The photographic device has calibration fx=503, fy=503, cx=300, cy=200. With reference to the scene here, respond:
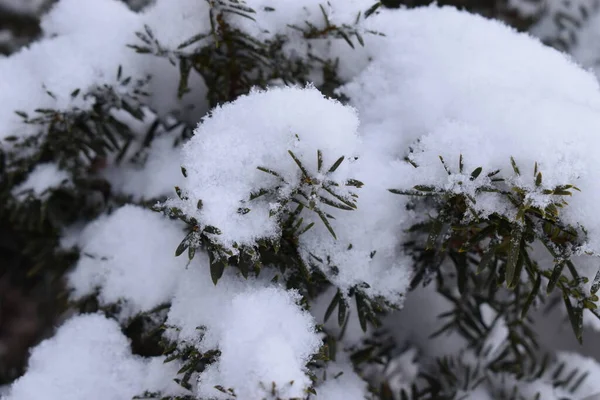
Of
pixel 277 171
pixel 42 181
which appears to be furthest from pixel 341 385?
pixel 42 181

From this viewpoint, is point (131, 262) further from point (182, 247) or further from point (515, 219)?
point (515, 219)

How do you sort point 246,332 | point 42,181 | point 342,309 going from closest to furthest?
1. point 246,332
2. point 342,309
3. point 42,181

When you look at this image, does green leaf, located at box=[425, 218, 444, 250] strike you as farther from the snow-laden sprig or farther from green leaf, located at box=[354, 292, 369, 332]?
green leaf, located at box=[354, 292, 369, 332]

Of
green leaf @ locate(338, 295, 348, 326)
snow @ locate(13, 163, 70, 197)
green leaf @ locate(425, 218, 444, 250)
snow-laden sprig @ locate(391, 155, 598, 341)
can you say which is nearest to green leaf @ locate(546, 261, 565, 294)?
snow-laden sprig @ locate(391, 155, 598, 341)

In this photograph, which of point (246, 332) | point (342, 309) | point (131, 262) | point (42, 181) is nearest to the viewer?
point (246, 332)

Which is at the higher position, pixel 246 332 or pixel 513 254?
pixel 513 254

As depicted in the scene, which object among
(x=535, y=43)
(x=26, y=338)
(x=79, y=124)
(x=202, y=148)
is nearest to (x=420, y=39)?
(x=535, y=43)

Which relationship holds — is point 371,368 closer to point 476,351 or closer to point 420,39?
point 476,351
